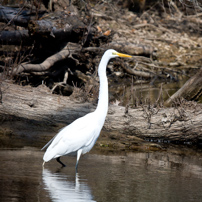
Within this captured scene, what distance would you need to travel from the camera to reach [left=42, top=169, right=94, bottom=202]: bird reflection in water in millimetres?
4574

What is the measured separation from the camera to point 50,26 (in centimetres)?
1066

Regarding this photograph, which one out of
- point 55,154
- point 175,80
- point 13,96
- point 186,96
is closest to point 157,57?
point 175,80

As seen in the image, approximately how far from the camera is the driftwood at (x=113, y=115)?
7.98 m

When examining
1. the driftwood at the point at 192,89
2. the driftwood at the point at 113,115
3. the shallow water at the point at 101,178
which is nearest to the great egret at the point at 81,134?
the shallow water at the point at 101,178

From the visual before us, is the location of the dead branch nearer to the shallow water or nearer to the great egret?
the shallow water

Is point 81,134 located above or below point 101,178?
above

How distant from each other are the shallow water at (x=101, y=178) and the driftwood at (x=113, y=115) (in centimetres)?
90

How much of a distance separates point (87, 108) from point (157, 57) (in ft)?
32.2

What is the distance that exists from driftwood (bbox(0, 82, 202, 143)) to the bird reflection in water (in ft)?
8.46

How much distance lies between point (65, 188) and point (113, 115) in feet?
11.0

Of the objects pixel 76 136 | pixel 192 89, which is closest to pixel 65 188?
pixel 76 136

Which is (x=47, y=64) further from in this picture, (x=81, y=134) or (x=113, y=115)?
(x=81, y=134)

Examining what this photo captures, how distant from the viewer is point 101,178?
5.49m

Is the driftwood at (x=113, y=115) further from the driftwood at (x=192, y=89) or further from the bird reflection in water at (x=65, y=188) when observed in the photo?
the bird reflection in water at (x=65, y=188)
